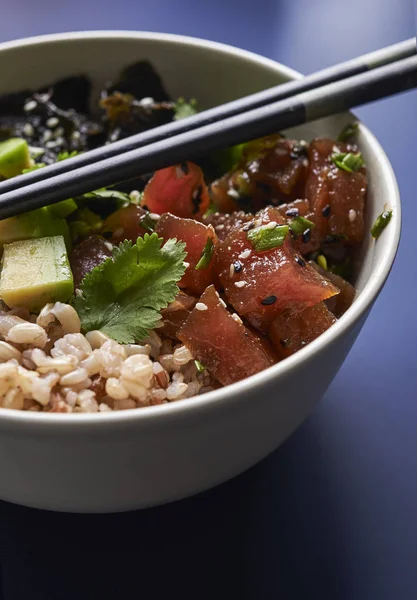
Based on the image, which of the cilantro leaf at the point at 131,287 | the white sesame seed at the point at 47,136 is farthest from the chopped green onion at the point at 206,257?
the white sesame seed at the point at 47,136

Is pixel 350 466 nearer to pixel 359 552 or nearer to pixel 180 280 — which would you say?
pixel 359 552

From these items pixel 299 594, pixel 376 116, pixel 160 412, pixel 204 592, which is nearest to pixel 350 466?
pixel 299 594

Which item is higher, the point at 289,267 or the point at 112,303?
the point at 289,267

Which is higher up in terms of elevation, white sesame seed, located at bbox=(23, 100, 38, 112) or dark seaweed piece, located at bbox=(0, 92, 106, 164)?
white sesame seed, located at bbox=(23, 100, 38, 112)

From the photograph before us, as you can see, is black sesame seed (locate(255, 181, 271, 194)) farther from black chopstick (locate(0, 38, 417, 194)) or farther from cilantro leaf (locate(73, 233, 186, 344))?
cilantro leaf (locate(73, 233, 186, 344))

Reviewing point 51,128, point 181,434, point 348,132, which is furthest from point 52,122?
point 181,434

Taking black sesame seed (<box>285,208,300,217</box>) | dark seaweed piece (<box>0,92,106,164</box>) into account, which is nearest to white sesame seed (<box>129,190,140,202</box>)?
dark seaweed piece (<box>0,92,106,164</box>)

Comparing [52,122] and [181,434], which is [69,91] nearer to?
[52,122]

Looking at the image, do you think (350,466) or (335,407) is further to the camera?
(335,407)
